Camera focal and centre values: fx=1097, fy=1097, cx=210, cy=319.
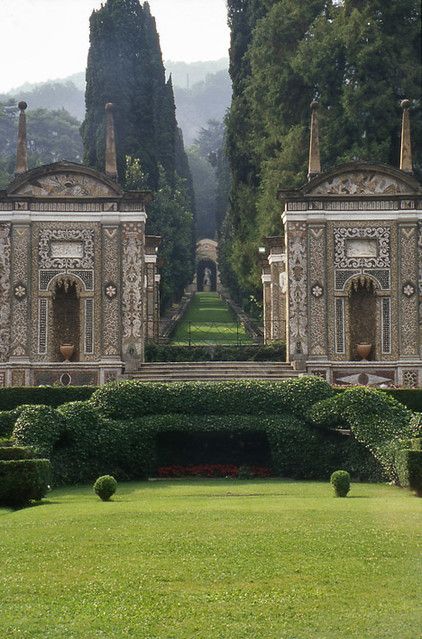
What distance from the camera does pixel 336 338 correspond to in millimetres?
29422

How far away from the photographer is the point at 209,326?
2024 inches

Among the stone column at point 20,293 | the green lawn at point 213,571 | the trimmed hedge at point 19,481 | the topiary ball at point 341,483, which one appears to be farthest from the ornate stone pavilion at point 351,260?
the green lawn at point 213,571

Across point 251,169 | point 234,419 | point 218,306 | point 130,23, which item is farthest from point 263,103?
point 218,306

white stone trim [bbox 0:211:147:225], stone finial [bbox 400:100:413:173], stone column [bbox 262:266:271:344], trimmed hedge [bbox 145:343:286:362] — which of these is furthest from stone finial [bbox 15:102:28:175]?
stone column [bbox 262:266:271:344]

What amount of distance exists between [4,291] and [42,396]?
4.94m

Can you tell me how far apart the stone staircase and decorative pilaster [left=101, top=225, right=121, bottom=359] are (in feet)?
3.30

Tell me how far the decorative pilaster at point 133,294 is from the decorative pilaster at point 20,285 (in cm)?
261

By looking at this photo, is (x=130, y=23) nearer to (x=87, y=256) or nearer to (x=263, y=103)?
(x=263, y=103)

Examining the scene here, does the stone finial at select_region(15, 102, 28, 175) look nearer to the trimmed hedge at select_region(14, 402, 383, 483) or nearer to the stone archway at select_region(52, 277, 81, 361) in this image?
the stone archway at select_region(52, 277, 81, 361)

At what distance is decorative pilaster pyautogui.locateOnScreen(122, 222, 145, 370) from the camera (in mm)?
29219

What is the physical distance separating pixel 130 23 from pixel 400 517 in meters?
41.3

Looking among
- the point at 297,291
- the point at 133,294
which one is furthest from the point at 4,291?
the point at 297,291

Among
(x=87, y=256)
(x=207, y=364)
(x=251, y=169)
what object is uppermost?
(x=251, y=169)

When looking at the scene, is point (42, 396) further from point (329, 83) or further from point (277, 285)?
point (329, 83)
